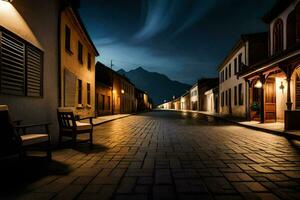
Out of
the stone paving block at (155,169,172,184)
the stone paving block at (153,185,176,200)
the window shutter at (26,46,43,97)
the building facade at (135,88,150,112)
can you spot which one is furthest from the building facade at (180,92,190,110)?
the stone paving block at (153,185,176,200)

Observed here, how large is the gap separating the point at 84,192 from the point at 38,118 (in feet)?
15.3

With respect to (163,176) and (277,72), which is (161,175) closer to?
(163,176)

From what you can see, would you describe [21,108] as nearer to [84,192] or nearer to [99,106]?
[84,192]

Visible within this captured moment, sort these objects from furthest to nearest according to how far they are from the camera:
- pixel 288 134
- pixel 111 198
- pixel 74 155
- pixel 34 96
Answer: pixel 288 134, pixel 34 96, pixel 74 155, pixel 111 198

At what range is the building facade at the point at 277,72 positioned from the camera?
40.7ft

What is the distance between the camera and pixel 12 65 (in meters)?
5.78

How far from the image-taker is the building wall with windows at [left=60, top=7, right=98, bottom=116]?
415 inches

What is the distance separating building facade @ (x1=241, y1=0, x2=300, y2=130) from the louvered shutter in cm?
1012

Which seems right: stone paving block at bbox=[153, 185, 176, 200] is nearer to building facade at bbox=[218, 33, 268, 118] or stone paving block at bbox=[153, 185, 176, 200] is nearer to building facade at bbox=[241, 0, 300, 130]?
building facade at bbox=[241, 0, 300, 130]

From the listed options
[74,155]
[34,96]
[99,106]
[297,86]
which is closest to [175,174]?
[74,155]

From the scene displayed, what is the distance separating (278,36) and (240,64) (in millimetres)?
6301

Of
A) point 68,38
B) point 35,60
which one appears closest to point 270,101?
point 68,38

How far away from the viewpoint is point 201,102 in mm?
51062

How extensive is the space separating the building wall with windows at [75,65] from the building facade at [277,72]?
9511mm
